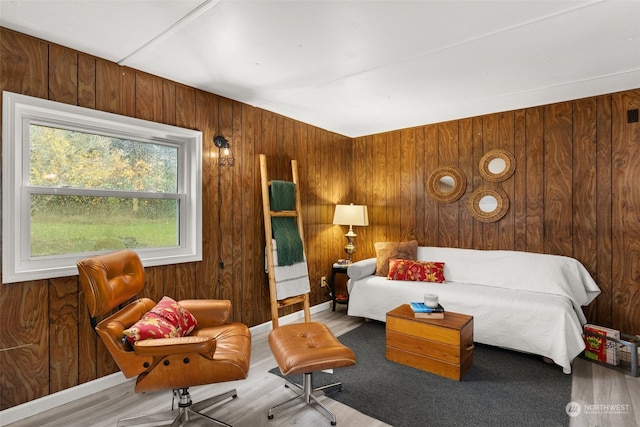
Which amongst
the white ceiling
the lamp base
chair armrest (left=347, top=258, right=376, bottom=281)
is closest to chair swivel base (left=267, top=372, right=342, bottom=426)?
chair armrest (left=347, top=258, right=376, bottom=281)

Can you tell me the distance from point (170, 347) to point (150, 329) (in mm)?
253

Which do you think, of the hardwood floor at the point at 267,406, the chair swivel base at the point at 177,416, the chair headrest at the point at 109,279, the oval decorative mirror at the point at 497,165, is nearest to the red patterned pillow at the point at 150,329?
the chair headrest at the point at 109,279

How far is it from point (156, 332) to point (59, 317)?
903 mm

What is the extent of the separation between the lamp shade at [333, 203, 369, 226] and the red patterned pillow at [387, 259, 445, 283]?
73cm

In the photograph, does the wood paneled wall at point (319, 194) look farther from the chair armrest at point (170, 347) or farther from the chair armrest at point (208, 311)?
the chair armrest at point (170, 347)

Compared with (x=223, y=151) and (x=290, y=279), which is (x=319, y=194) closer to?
(x=290, y=279)

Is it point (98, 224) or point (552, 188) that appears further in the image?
point (552, 188)

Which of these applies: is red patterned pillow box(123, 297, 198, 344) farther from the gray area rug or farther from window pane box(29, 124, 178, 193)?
window pane box(29, 124, 178, 193)

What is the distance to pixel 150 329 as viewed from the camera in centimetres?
176

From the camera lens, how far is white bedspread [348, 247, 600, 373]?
2.57 m

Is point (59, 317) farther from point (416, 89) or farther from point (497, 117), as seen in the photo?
point (497, 117)

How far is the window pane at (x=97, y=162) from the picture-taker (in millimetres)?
2166

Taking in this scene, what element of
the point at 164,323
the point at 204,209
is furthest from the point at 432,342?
the point at 204,209

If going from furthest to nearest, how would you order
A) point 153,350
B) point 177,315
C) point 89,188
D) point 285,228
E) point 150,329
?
point 285,228 → point 89,188 → point 177,315 → point 150,329 → point 153,350
